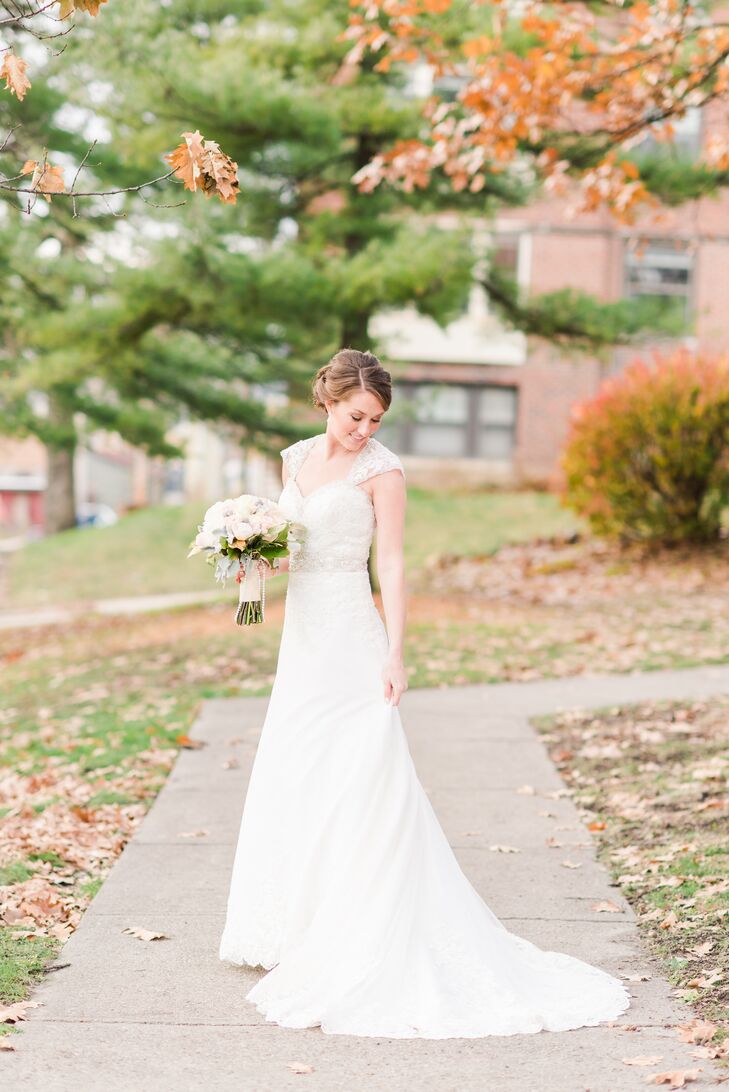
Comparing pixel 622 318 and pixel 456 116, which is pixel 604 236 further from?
pixel 456 116

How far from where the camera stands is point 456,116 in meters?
13.8

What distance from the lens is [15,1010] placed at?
13.8 feet

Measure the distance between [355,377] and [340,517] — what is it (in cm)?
51

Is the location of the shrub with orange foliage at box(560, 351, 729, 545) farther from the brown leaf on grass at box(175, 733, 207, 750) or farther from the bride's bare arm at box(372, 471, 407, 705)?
the bride's bare arm at box(372, 471, 407, 705)

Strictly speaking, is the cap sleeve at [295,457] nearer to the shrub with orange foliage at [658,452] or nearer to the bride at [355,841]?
the bride at [355,841]

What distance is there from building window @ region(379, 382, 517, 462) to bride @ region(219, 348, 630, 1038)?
24432 millimetres

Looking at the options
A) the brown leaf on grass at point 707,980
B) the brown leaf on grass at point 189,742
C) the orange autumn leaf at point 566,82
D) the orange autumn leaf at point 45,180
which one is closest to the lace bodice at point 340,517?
the orange autumn leaf at point 45,180

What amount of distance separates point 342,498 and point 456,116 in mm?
10125

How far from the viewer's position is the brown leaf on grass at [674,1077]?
3680 mm

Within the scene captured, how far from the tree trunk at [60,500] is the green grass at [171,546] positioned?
2.48 metres

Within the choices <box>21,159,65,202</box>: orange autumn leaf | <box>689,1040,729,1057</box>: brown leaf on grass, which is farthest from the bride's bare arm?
<box>21,159,65,202</box>: orange autumn leaf

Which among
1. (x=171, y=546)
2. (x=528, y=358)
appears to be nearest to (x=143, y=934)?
(x=171, y=546)

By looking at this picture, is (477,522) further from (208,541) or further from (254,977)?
(254,977)

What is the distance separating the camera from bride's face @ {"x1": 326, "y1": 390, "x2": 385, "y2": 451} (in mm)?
4625
